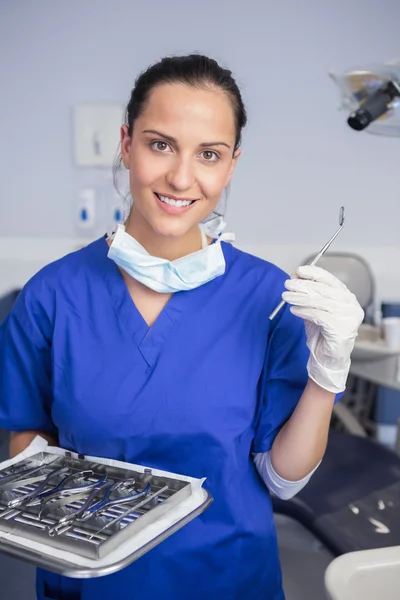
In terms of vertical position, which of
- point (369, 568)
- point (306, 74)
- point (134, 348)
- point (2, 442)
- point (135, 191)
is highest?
point (306, 74)

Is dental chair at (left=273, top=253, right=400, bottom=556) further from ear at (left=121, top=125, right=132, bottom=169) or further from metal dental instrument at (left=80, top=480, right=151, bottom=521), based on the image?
ear at (left=121, top=125, right=132, bottom=169)

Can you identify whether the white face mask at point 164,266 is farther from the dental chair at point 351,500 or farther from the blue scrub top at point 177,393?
the dental chair at point 351,500

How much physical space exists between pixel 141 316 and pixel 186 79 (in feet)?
1.19

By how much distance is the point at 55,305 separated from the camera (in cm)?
109

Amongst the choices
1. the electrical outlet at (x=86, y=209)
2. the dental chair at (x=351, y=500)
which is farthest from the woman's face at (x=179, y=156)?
the electrical outlet at (x=86, y=209)

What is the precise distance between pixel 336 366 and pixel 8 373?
0.52 meters

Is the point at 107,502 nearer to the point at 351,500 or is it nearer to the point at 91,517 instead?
the point at 91,517

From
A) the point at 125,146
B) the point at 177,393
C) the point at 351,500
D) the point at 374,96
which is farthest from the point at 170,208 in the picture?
the point at 351,500

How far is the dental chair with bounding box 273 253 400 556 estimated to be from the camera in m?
1.54

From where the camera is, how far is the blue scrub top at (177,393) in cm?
99

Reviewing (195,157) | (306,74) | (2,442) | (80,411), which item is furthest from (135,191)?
(306,74)

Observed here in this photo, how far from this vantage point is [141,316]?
109 cm

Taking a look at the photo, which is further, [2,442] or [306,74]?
[306,74]

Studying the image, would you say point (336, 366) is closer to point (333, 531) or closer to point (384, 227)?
point (333, 531)
